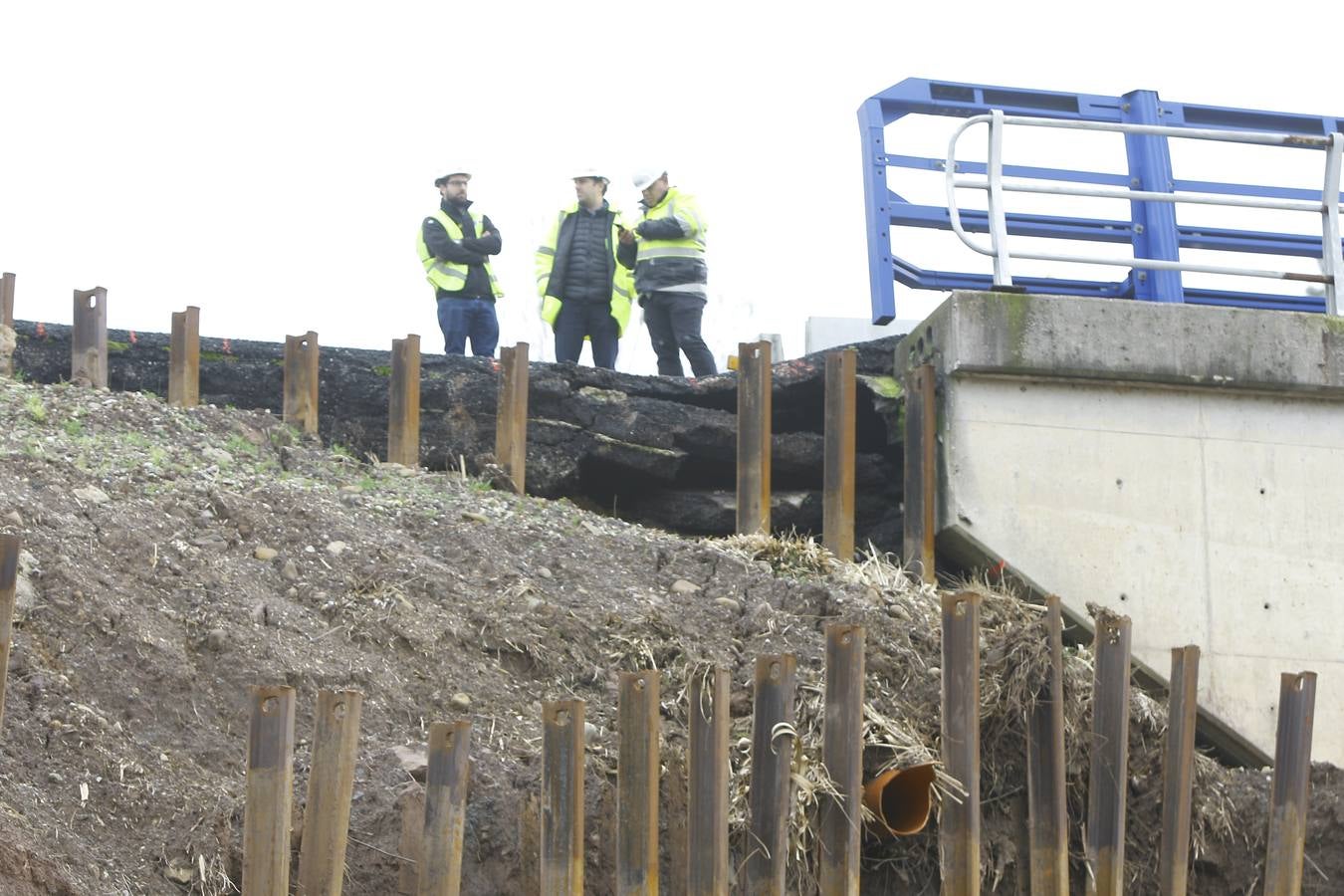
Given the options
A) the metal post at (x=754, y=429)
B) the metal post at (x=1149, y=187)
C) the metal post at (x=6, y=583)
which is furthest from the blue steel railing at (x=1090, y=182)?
the metal post at (x=6, y=583)

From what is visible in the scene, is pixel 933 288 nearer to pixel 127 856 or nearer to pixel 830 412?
pixel 830 412

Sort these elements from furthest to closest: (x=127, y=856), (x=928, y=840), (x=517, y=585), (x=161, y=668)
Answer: (x=517, y=585) < (x=928, y=840) < (x=161, y=668) < (x=127, y=856)

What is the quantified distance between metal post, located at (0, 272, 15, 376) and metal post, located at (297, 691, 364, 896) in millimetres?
5040

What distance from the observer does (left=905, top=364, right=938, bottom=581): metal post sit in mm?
10398

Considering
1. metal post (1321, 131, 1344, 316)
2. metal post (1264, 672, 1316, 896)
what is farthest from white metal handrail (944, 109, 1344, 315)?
metal post (1264, 672, 1316, 896)

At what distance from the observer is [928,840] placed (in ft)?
26.2

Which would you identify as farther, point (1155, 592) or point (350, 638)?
point (1155, 592)

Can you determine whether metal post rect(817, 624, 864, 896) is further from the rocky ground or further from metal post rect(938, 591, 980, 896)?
metal post rect(938, 591, 980, 896)

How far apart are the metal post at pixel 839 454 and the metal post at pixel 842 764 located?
298 cm

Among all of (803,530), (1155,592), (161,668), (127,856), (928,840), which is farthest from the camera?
(803,530)

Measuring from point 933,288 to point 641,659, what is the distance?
419 centimetres

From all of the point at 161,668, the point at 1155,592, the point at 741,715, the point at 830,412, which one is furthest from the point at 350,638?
the point at 1155,592

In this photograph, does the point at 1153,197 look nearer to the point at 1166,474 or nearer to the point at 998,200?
the point at 998,200

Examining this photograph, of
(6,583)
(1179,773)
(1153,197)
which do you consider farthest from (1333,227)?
(6,583)
